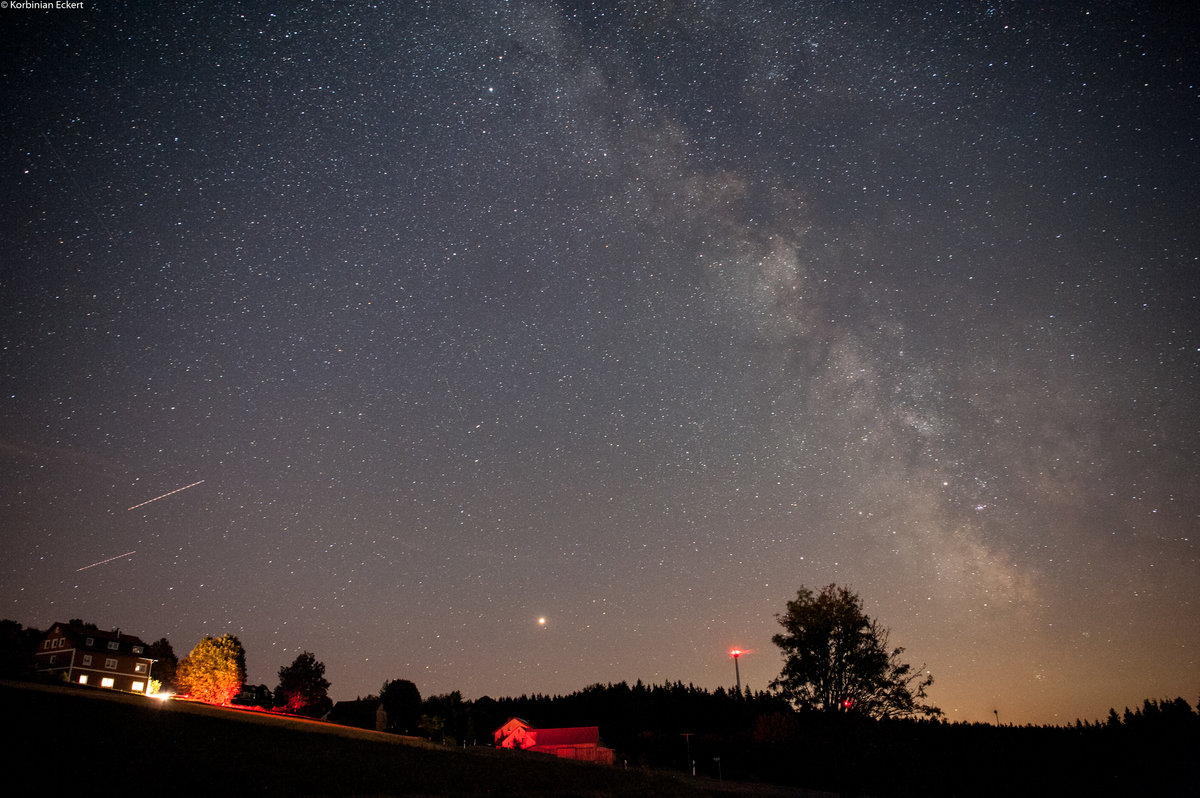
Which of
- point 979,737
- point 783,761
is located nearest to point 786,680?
point 783,761

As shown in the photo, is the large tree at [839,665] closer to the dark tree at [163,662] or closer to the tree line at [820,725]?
the tree line at [820,725]

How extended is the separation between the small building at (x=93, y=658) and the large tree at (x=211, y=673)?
3972mm

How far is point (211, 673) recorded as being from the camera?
68312 mm

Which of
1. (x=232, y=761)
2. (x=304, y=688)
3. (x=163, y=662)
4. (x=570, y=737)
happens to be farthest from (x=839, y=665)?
(x=163, y=662)

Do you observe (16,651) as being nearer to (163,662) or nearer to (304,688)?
(304,688)

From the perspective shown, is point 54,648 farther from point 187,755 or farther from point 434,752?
point 187,755

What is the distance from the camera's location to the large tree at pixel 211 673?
6762 cm

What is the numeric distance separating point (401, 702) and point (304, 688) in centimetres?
3069

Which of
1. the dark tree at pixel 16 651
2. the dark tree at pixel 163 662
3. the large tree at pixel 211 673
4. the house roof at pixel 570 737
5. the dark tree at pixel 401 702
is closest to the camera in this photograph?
the dark tree at pixel 16 651

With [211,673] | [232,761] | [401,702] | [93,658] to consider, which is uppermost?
[232,761]

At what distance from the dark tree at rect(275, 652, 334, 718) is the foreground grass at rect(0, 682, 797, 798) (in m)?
53.5

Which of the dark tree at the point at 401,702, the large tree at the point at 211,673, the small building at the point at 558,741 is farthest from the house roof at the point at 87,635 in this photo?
the small building at the point at 558,741

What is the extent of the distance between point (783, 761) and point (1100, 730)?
4849 centimetres

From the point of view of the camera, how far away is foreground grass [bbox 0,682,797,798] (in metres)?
17.5
